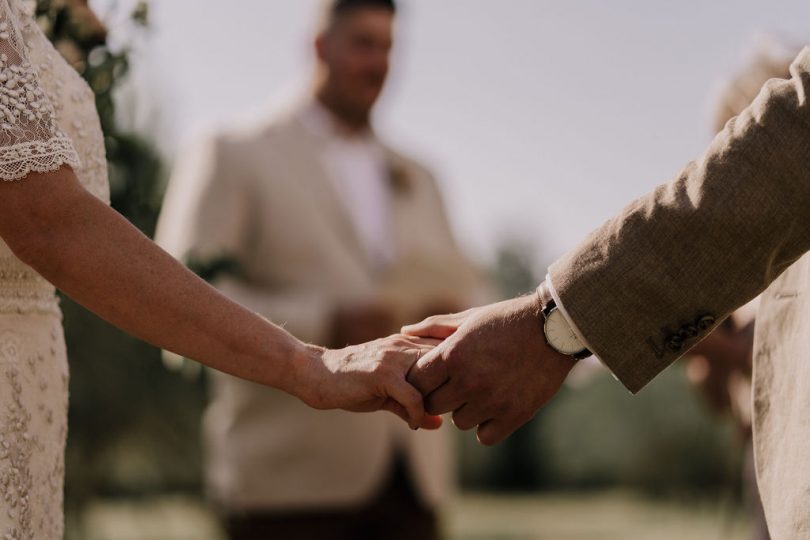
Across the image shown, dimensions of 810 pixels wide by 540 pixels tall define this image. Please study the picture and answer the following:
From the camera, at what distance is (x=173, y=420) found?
27.8 ft

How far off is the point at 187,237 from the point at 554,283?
217 centimetres

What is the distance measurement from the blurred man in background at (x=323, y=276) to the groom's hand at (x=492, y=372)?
5.31ft

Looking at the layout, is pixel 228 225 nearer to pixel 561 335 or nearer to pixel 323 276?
pixel 323 276

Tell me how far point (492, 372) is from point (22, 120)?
3.66 feet

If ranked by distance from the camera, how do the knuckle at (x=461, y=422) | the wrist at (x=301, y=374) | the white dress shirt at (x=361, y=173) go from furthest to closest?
the white dress shirt at (x=361, y=173)
the knuckle at (x=461, y=422)
the wrist at (x=301, y=374)

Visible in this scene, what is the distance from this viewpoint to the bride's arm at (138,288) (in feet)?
6.50

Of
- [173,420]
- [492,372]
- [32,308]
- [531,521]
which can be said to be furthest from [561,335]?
[531,521]

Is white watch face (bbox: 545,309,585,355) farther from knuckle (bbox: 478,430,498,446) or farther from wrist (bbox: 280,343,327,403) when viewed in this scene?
wrist (bbox: 280,343,327,403)

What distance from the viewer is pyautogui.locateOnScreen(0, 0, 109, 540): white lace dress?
1974 mm

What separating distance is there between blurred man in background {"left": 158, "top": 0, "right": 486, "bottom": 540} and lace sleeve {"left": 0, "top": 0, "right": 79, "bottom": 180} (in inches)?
80.3

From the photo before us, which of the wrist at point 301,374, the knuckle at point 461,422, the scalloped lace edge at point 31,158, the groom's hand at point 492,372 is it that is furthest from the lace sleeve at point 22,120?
the knuckle at point 461,422

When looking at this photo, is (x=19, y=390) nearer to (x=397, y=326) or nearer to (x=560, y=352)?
(x=560, y=352)

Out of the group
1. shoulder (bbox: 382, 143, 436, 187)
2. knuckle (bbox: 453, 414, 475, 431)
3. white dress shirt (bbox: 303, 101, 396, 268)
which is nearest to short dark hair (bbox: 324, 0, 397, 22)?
white dress shirt (bbox: 303, 101, 396, 268)

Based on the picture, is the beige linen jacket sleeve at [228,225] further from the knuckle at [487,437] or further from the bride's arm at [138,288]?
the bride's arm at [138,288]
